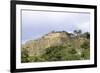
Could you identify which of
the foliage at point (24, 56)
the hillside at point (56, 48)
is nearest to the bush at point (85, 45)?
the hillside at point (56, 48)

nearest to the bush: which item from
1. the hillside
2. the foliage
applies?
the hillside

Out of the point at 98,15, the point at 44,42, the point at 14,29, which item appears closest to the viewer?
the point at 14,29

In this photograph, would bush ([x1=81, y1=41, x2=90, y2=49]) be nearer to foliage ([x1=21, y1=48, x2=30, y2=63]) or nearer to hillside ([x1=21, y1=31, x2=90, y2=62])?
hillside ([x1=21, y1=31, x2=90, y2=62])

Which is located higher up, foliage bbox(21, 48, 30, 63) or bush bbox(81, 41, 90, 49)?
bush bbox(81, 41, 90, 49)

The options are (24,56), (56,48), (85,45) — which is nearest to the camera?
(24,56)

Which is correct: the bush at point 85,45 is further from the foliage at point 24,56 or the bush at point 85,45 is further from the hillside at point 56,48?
the foliage at point 24,56

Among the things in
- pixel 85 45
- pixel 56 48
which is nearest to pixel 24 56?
pixel 56 48

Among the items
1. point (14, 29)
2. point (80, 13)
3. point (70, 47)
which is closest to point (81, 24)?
point (80, 13)

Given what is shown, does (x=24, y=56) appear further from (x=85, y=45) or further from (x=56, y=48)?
(x=85, y=45)

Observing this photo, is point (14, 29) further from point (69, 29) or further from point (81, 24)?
point (81, 24)
